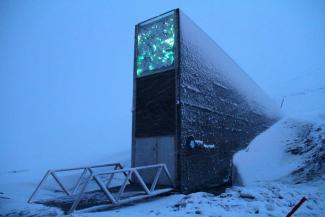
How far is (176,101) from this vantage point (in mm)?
9258

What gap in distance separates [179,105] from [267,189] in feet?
12.7

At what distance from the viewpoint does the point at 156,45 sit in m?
10.2

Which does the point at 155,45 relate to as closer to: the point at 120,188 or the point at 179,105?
the point at 179,105

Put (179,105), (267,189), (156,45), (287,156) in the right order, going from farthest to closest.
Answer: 1. (287,156)
2. (156,45)
3. (179,105)
4. (267,189)

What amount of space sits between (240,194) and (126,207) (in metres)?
3.10

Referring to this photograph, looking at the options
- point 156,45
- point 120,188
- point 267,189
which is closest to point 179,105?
point 156,45

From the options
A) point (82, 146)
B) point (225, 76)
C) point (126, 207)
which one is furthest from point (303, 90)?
point (126, 207)

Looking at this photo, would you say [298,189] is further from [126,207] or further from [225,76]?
[225,76]

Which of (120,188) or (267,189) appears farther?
(267,189)

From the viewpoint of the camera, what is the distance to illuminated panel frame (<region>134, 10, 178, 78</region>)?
385 inches

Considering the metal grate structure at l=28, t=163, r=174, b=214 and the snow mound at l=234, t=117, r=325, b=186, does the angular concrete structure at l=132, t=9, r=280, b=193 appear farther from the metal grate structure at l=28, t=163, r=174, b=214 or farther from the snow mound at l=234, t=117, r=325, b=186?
the snow mound at l=234, t=117, r=325, b=186

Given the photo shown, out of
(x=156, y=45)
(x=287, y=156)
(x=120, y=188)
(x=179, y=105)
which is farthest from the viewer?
(x=287, y=156)

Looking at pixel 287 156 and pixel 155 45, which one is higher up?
pixel 155 45

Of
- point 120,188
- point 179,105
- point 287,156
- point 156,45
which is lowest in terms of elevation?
point 120,188
